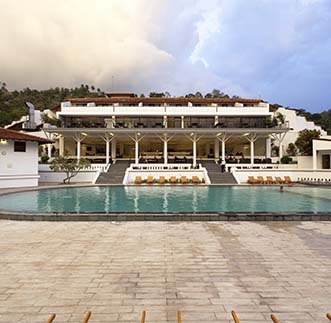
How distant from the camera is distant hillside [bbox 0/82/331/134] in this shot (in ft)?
153

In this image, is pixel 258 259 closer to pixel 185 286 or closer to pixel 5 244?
pixel 185 286

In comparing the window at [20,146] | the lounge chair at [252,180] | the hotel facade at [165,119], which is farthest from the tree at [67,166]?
the lounge chair at [252,180]

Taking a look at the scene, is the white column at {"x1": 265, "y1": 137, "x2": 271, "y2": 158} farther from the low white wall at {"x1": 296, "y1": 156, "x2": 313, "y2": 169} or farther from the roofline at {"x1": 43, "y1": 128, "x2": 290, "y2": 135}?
the low white wall at {"x1": 296, "y1": 156, "x2": 313, "y2": 169}

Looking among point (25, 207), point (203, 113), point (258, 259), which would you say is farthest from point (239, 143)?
point (258, 259)

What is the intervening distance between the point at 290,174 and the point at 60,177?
20219 millimetres

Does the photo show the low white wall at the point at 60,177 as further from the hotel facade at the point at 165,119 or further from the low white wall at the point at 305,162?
the low white wall at the point at 305,162

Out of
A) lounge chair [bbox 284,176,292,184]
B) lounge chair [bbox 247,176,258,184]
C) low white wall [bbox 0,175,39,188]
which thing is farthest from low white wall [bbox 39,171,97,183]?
lounge chair [bbox 284,176,292,184]

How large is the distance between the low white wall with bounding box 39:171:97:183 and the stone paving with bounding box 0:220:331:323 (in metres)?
16.5

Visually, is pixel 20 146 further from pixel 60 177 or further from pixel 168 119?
pixel 168 119

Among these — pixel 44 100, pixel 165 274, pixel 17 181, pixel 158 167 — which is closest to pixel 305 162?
pixel 158 167

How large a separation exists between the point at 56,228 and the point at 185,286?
4617 mm

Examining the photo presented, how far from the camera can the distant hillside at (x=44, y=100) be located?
153ft

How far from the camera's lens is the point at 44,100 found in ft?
211

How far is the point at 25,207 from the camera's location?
10867 millimetres
